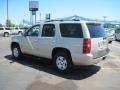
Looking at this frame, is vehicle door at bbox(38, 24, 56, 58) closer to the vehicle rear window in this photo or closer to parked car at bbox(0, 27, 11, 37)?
the vehicle rear window

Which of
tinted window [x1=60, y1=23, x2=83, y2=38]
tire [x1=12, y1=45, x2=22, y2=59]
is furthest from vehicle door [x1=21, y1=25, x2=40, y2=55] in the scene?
tinted window [x1=60, y1=23, x2=83, y2=38]

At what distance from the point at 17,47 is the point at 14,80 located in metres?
3.83

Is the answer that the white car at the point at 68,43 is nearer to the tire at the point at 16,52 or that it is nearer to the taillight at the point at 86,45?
the taillight at the point at 86,45

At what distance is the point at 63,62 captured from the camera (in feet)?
26.6

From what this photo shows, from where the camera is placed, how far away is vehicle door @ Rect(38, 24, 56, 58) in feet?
27.8

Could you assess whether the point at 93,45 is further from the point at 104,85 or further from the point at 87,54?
the point at 104,85

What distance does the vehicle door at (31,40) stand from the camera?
936 centimetres

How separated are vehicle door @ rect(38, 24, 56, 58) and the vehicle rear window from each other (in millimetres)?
1539

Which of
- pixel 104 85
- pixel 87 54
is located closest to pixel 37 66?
pixel 87 54

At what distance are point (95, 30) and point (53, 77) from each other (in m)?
2.33

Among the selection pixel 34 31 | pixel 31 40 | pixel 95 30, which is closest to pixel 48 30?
pixel 34 31

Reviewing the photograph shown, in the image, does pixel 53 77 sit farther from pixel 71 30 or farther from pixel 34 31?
pixel 34 31

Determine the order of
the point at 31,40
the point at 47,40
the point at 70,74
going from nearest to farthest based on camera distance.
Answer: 1. the point at 70,74
2. the point at 47,40
3. the point at 31,40

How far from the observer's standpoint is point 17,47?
10.8 m
